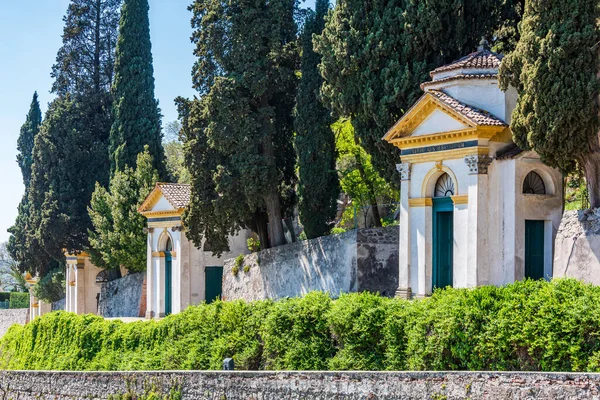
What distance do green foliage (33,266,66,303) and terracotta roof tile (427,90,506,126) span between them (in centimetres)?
3018

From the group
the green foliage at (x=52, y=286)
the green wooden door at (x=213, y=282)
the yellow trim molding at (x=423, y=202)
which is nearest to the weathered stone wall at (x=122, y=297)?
the green wooden door at (x=213, y=282)

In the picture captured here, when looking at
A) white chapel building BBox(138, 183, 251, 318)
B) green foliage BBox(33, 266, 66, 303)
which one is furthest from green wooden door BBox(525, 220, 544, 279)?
green foliage BBox(33, 266, 66, 303)

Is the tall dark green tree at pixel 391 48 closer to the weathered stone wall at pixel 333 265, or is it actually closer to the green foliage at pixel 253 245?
the weathered stone wall at pixel 333 265

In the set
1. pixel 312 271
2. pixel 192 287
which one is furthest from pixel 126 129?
pixel 312 271

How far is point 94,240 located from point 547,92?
2673 cm

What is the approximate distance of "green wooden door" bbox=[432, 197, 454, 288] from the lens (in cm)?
2784

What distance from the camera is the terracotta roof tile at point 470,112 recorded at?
26.2 meters

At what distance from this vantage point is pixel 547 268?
26.2m

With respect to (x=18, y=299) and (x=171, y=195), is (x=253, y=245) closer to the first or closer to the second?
(x=171, y=195)

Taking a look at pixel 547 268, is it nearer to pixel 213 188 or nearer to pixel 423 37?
pixel 423 37

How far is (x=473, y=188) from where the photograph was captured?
87.2ft

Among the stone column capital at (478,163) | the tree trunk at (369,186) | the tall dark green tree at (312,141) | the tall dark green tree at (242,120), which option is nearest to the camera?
the stone column capital at (478,163)

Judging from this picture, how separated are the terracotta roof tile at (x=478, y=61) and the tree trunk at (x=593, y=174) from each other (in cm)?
441

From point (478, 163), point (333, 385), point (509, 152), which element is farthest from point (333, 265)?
point (333, 385)
